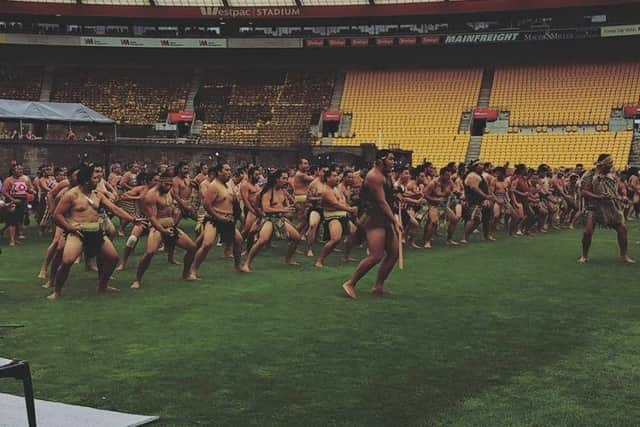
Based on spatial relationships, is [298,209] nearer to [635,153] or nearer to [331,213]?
[331,213]

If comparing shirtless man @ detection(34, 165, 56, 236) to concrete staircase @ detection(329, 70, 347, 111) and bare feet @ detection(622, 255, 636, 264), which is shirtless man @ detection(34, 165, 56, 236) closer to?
bare feet @ detection(622, 255, 636, 264)

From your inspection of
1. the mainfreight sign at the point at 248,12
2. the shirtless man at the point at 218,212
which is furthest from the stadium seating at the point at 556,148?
the shirtless man at the point at 218,212

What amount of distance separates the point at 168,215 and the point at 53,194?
3367 millimetres

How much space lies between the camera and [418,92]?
4619 centimetres

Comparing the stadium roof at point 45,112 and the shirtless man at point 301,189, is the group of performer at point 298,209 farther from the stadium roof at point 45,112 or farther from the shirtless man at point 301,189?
the stadium roof at point 45,112

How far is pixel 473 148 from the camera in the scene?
41031mm

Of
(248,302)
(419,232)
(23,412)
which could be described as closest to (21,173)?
(419,232)

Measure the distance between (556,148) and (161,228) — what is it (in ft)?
101

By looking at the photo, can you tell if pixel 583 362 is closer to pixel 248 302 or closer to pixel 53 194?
pixel 248 302

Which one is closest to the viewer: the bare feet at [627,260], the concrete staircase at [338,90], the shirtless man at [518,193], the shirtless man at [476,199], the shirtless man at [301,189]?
the bare feet at [627,260]

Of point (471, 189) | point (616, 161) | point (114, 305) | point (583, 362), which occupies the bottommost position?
point (114, 305)

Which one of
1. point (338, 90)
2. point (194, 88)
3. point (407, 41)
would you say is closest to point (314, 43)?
point (338, 90)

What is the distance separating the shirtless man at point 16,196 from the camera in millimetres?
18328

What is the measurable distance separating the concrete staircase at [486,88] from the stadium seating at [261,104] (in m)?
8.52
